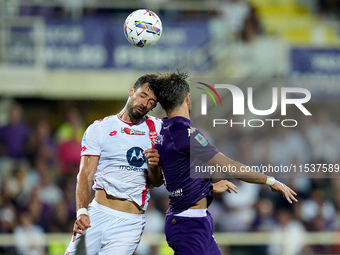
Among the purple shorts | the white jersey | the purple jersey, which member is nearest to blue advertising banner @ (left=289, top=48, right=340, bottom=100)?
the white jersey

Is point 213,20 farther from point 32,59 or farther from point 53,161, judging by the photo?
point 53,161

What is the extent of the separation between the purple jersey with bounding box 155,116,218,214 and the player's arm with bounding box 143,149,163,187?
0.06 metres

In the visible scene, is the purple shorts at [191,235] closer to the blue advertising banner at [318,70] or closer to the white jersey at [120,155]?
the white jersey at [120,155]

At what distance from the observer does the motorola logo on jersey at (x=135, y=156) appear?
6309mm

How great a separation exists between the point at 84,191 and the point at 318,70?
29.7ft

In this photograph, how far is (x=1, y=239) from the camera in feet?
33.2

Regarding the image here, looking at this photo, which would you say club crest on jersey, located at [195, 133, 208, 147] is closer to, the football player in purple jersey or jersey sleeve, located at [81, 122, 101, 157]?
the football player in purple jersey

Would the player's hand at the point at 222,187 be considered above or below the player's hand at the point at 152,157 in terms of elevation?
below

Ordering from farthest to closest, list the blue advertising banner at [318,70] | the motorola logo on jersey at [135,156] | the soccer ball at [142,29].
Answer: the blue advertising banner at [318,70] → the soccer ball at [142,29] → the motorola logo on jersey at [135,156]

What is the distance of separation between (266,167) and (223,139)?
1.12 meters

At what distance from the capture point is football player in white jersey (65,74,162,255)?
6211 mm

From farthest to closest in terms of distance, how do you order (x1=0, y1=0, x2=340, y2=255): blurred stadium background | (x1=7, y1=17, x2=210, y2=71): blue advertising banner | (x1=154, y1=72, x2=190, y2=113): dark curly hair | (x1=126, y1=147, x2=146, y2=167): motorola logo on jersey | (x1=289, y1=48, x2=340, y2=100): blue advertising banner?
(x1=7, y1=17, x2=210, y2=71): blue advertising banner
(x1=289, y1=48, x2=340, y2=100): blue advertising banner
(x1=0, y1=0, x2=340, y2=255): blurred stadium background
(x1=126, y1=147, x2=146, y2=167): motorola logo on jersey
(x1=154, y1=72, x2=190, y2=113): dark curly hair

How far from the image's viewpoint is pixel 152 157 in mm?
6074

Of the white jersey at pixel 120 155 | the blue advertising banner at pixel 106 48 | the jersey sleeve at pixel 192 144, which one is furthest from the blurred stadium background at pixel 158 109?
the jersey sleeve at pixel 192 144
